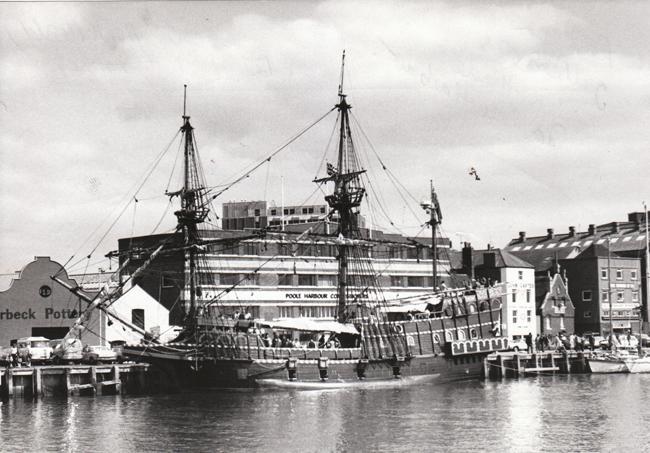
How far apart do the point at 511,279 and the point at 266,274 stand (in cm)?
3273

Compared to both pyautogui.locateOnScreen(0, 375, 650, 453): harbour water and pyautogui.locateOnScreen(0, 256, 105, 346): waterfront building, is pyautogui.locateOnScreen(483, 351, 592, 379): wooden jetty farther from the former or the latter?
pyautogui.locateOnScreen(0, 256, 105, 346): waterfront building

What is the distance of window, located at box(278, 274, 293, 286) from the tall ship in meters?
14.8

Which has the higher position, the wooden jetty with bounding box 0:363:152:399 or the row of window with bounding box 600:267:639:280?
the row of window with bounding box 600:267:639:280

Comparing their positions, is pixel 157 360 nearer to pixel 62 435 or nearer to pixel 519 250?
pixel 62 435

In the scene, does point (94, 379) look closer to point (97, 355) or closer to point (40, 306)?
point (97, 355)

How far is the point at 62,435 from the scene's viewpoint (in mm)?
47188

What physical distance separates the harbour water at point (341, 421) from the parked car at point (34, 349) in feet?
24.0

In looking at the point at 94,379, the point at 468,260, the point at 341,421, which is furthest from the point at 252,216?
the point at 341,421

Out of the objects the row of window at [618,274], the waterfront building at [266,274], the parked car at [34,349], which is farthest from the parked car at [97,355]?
the row of window at [618,274]

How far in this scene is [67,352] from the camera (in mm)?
69188

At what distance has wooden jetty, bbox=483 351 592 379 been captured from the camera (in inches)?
3263

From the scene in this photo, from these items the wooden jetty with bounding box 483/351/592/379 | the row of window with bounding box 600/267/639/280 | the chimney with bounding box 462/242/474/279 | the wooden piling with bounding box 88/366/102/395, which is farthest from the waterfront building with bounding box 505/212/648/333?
the wooden piling with bounding box 88/366/102/395

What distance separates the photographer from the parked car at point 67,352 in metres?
68.6

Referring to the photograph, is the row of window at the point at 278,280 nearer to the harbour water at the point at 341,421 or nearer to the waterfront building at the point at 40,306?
the waterfront building at the point at 40,306
